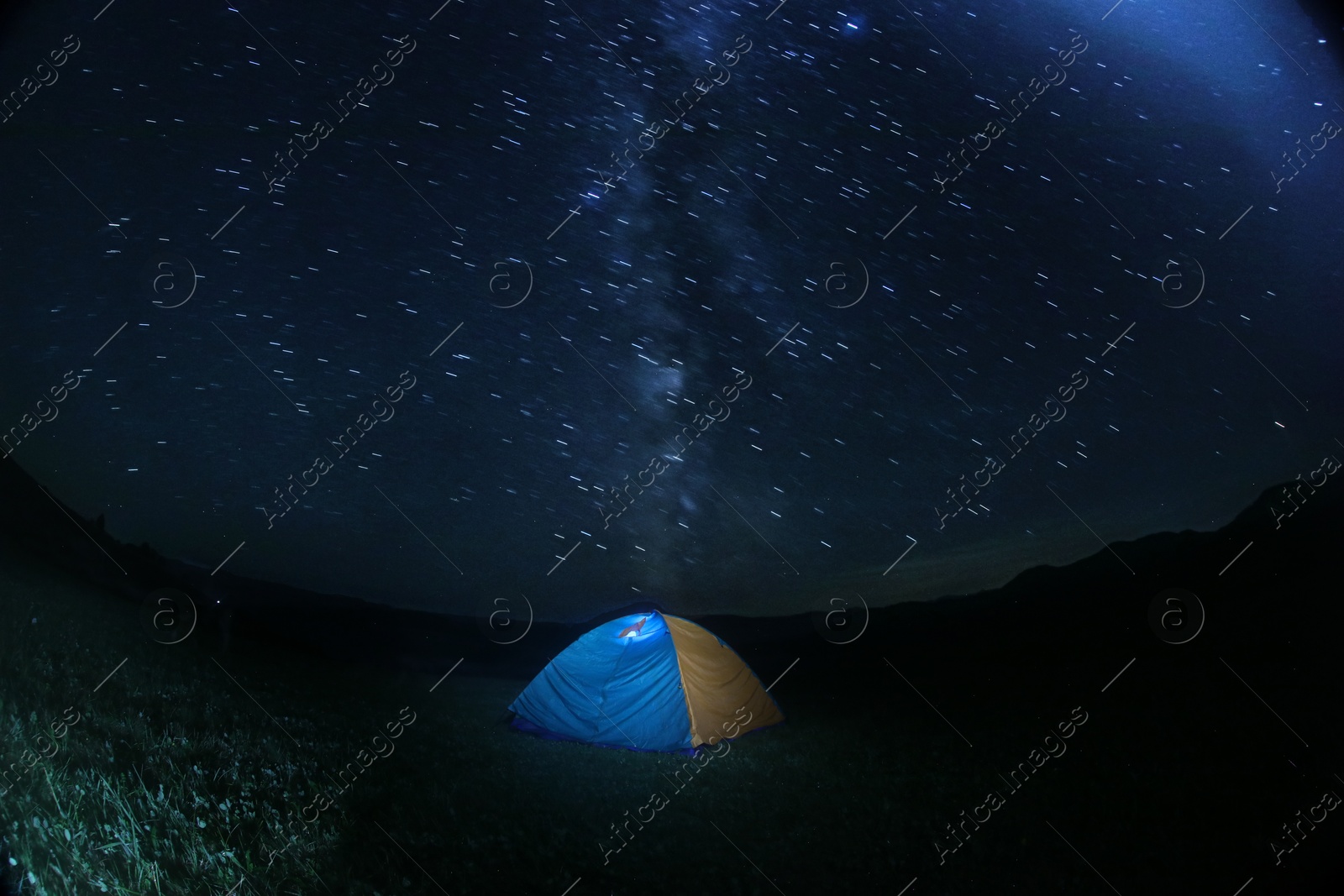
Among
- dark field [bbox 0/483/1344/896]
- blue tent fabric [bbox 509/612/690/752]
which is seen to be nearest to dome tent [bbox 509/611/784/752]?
blue tent fabric [bbox 509/612/690/752]

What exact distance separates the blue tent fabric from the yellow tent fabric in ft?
0.27

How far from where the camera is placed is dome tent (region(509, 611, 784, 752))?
608 centimetres

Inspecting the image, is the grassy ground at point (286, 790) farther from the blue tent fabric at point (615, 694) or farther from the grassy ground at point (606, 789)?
the blue tent fabric at point (615, 694)

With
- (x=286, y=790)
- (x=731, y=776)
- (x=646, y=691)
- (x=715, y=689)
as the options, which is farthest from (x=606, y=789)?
(x=286, y=790)

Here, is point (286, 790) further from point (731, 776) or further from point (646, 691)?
point (646, 691)

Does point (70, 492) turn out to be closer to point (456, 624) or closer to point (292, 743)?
point (292, 743)

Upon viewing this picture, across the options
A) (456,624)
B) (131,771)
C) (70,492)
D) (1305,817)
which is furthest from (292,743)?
(1305,817)

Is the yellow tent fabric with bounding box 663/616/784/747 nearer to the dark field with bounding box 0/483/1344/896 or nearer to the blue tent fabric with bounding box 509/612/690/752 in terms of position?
the blue tent fabric with bounding box 509/612/690/752

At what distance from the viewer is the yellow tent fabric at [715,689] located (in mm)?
6137

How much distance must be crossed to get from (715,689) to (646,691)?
1.91ft

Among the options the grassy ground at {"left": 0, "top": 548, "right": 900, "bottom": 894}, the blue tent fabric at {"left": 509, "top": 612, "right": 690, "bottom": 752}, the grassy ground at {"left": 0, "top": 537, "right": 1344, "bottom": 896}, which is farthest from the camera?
the blue tent fabric at {"left": 509, "top": 612, "right": 690, "bottom": 752}

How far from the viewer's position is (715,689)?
20.8 feet

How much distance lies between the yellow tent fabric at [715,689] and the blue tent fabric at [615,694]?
83 mm

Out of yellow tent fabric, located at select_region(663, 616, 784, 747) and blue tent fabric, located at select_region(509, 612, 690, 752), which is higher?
yellow tent fabric, located at select_region(663, 616, 784, 747)
